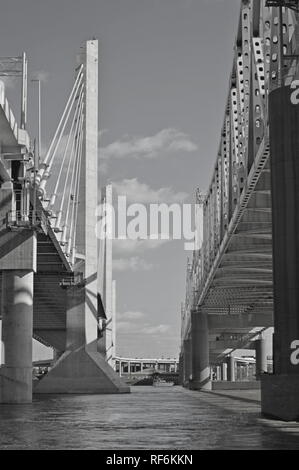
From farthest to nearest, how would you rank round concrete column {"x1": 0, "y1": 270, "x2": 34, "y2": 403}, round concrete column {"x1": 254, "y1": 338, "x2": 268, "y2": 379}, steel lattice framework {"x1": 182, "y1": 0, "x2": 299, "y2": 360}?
round concrete column {"x1": 254, "y1": 338, "x2": 268, "y2": 379} < round concrete column {"x1": 0, "y1": 270, "x2": 34, "y2": 403} < steel lattice framework {"x1": 182, "y1": 0, "x2": 299, "y2": 360}

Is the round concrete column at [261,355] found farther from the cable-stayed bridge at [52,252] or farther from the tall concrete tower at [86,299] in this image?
the tall concrete tower at [86,299]

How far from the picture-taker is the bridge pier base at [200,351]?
10108 cm

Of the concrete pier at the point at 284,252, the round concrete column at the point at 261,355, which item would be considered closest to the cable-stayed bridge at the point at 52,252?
the concrete pier at the point at 284,252

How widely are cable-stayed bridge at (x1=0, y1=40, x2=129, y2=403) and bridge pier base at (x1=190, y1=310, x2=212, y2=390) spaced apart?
13.2m

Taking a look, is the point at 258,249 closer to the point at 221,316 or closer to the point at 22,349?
the point at 22,349

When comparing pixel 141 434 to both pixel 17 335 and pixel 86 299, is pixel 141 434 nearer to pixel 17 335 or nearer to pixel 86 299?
pixel 17 335

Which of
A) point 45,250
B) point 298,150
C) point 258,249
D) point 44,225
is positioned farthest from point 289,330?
point 45,250

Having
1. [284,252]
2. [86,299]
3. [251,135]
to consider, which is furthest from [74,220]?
[284,252]

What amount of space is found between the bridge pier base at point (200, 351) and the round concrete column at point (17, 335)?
52.6 metres

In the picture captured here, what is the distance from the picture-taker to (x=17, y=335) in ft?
162

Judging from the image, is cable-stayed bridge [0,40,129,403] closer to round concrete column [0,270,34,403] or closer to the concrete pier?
round concrete column [0,270,34,403]

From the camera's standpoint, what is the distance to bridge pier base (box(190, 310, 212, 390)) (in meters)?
101

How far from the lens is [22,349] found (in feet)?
161

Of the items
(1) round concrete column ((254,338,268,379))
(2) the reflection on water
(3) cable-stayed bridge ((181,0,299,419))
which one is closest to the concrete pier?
(3) cable-stayed bridge ((181,0,299,419))
